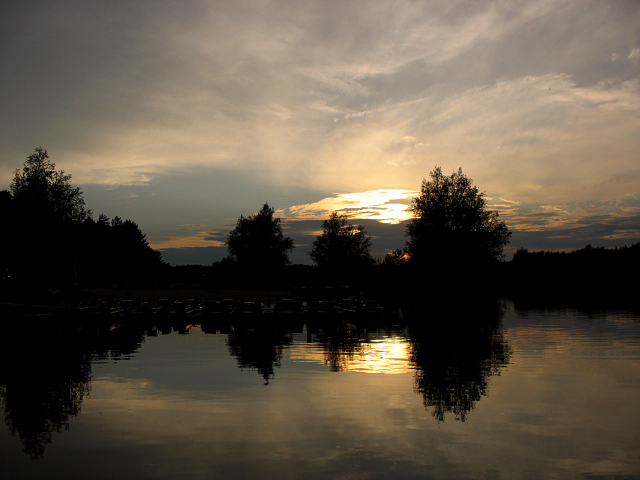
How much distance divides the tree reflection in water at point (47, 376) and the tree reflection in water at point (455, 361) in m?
6.60

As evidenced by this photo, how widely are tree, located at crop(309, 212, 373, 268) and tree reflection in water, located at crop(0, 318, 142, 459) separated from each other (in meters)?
78.4

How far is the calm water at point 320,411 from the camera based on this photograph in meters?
7.56

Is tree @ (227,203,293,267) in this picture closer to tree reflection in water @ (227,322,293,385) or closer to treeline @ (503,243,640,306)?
treeline @ (503,243,640,306)

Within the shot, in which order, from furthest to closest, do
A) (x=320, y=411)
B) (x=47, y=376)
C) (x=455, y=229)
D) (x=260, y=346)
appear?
1. (x=455, y=229)
2. (x=260, y=346)
3. (x=47, y=376)
4. (x=320, y=411)

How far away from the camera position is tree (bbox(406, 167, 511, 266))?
72.5 meters

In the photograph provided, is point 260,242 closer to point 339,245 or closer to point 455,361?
point 339,245

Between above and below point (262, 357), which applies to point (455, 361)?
below

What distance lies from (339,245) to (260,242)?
1562cm

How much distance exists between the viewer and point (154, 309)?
1449 inches

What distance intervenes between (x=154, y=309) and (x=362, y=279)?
123ft

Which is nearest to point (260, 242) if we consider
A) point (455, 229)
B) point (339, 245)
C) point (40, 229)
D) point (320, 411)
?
point (339, 245)

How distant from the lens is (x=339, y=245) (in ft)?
337

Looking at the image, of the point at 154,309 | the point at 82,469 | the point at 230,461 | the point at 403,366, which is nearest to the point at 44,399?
the point at 82,469

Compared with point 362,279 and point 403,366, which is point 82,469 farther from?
point 362,279
